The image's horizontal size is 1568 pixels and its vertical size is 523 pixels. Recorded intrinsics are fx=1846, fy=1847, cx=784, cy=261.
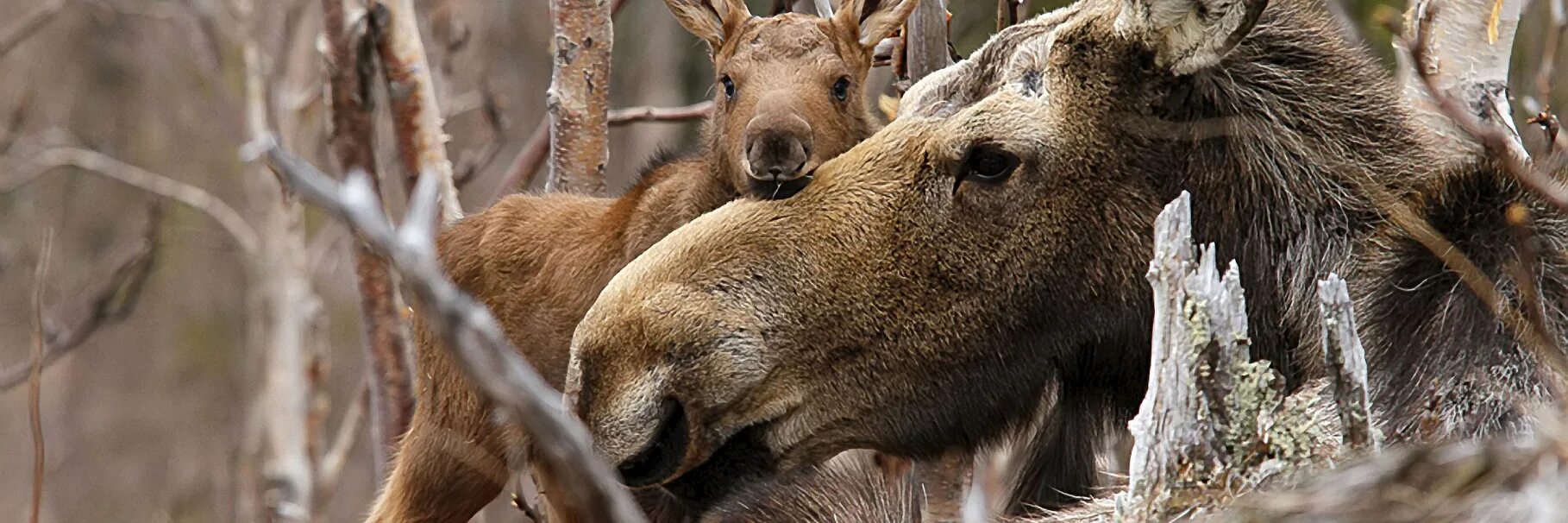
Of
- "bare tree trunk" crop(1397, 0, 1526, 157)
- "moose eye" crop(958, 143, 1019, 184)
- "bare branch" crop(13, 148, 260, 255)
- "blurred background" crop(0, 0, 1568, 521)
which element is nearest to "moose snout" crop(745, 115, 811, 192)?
"moose eye" crop(958, 143, 1019, 184)

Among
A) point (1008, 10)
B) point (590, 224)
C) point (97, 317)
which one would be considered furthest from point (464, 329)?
point (97, 317)

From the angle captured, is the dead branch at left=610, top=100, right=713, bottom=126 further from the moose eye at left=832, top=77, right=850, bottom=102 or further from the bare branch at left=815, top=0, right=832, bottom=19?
the moose eye at left=832, top=77, right=850, bottom=102

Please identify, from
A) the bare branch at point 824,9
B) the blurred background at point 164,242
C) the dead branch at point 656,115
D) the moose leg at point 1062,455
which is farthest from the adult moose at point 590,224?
the blurred background at point 164,242

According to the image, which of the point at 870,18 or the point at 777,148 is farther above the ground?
the point at 870,18

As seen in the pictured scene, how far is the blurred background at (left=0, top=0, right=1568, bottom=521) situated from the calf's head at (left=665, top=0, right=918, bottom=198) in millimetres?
7577

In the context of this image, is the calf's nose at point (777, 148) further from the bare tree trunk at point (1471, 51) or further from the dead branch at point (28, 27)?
the dead branch at point (28, 27)

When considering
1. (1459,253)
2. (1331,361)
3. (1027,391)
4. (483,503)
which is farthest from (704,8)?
(1331,361)

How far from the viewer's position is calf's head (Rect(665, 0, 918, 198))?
4.15 m

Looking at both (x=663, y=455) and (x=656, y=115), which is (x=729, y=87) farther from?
(x=663, y=455)

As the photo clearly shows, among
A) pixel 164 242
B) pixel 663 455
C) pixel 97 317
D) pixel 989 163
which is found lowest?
pixel 663 455

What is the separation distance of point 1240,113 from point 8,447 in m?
11.9

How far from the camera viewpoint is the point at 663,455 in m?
3.30

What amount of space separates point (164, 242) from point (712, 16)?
8578mm

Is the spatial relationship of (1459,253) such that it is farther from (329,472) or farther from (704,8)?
(329,472)
